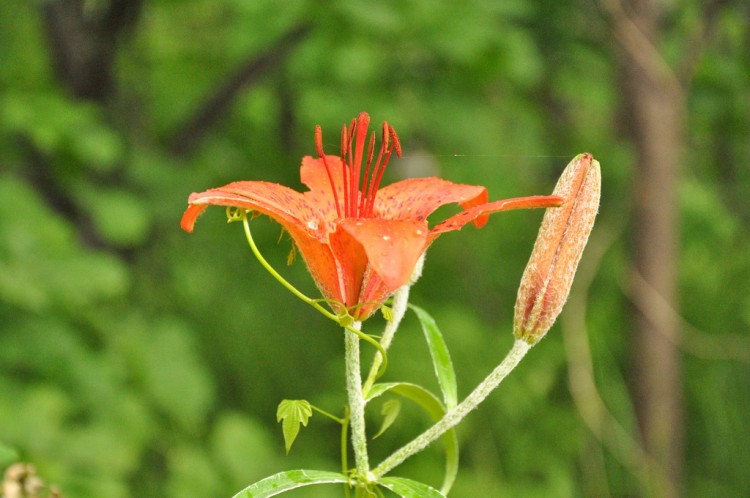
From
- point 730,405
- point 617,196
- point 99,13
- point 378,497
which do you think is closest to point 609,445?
point 730,405

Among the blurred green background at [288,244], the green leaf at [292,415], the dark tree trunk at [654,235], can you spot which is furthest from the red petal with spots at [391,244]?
the dark tree trunk at [654,235]

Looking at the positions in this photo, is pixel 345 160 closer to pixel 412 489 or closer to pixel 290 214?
pixel 290 214

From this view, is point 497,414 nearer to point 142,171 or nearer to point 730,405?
point 730,405

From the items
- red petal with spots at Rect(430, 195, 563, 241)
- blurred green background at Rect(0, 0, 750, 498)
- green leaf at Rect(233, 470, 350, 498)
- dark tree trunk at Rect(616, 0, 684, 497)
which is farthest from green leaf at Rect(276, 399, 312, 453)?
dark tree trunk at Rect(616, 0, 684, 497)

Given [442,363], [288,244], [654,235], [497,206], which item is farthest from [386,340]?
[288,244]

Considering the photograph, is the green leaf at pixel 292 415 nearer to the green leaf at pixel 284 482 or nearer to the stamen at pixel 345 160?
the green leaf at pixel 284 482
